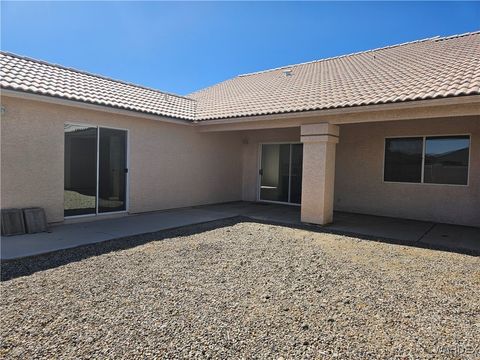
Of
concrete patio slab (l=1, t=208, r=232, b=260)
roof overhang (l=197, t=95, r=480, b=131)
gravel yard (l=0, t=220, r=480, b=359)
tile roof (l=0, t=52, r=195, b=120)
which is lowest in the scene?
gravel yard (l=0, t=220, r=480, b=359)

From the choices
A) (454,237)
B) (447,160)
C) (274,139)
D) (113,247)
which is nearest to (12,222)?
(113,247)

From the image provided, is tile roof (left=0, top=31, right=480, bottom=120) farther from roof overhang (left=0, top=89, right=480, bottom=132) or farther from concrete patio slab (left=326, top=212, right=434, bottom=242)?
concrete patio slab (left=326, top=212, right=434, bottom=242)

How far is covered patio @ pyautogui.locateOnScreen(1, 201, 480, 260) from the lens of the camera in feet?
23.2

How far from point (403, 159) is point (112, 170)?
9828 millimetres

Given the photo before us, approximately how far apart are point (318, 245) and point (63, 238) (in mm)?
5889

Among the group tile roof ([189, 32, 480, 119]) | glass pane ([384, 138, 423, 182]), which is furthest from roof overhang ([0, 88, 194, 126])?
glass pane ([384, 138, 423, 182])

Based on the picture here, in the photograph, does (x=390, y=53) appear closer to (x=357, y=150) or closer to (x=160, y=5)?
(x=357, y=150)

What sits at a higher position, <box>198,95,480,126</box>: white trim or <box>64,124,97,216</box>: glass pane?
<box>198,95,480,126</box>: white trim

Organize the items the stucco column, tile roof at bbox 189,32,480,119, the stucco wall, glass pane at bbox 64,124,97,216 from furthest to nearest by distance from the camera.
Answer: the stucco wall → the stucco column → glass pane at bbox 64,124,97,216 → tile roof at bbox 189,32,480,119

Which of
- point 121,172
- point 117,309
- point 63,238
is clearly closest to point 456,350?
point 117,309

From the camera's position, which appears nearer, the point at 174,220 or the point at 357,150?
the point at 174,220

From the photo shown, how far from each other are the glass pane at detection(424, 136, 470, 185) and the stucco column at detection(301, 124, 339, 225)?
3519 millimetres

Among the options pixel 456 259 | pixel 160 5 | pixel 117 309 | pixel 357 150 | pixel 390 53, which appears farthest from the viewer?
pixel 390 53

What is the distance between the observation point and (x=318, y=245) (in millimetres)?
7492
